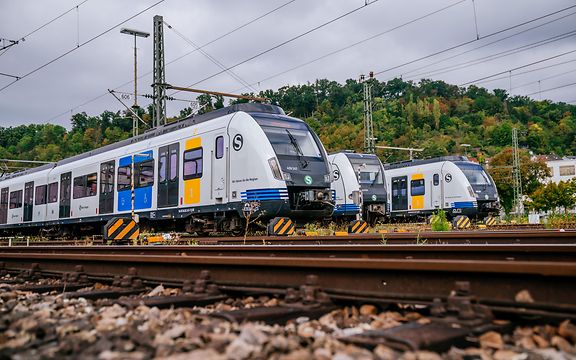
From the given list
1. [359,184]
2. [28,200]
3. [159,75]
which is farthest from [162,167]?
[28,200]

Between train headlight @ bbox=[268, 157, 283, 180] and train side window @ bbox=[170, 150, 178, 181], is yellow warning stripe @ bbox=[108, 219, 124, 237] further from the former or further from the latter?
train headlight @ bbox=[268, 157, 283, 180]

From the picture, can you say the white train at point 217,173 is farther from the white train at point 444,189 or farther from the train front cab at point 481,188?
the train front cab at point 481,188

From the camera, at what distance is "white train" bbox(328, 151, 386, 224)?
801 inches

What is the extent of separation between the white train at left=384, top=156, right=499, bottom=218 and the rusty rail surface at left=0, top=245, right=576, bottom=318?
17110 millimetres

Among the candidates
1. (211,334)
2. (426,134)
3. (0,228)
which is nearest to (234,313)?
(211,334)

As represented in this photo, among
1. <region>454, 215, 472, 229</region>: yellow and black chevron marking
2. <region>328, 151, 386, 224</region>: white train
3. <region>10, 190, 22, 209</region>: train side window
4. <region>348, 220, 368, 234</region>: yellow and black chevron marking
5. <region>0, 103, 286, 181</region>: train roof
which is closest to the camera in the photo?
<region>0, 103, 286, 181</region>: train roof

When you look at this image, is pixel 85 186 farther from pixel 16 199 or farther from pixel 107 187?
pixel 16 199

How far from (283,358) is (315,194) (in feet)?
33.7

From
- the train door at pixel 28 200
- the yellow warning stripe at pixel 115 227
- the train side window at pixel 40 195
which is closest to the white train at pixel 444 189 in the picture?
the yellow warning stripe at pixel 115 227

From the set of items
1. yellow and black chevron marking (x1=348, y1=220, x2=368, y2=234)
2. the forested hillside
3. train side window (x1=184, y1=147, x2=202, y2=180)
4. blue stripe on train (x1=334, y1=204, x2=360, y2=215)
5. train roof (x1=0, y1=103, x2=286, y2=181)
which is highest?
the forested hillside

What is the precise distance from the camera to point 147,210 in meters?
15.5

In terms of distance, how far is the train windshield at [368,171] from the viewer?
21152mm

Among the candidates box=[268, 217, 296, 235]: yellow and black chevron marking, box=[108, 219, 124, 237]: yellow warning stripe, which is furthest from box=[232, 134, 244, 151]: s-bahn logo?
box=[108, 219, 124, 237]: yellow warning stripe

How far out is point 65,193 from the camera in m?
20.2
